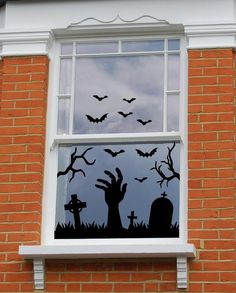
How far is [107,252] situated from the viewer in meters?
8.07

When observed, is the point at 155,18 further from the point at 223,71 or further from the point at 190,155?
the point at 190,155

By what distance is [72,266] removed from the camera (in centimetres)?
824

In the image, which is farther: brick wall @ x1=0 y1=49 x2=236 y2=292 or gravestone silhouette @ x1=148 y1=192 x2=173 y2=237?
gravestone silhouette @ x1=148 y1=192 x2=173 y2=237

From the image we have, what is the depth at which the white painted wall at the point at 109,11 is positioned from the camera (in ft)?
29.0

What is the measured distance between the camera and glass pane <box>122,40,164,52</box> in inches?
353

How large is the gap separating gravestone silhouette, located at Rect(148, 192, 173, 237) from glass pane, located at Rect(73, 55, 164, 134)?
702 millimetres

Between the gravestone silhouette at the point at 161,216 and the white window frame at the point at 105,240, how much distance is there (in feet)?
0.30

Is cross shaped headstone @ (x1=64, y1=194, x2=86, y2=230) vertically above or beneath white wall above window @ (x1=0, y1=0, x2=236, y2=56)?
beneath

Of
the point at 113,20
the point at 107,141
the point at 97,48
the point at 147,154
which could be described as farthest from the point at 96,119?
the point at 113,20

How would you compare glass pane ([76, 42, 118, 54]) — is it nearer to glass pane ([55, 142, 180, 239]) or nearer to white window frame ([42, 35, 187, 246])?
white window frame ([42, 35, 187, 246])

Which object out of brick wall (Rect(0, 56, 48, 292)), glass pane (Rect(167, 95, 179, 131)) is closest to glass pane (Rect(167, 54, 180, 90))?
glass pane (Rect(167, 95, 179, 131))

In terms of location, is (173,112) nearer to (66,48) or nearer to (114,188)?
(114,188)

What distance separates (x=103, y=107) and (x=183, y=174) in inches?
41.2

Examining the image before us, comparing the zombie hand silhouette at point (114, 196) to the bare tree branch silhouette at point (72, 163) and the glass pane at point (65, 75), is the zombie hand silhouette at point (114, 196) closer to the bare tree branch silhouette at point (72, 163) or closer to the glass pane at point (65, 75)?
the bare tree branch silhouette at point (72, 163)
